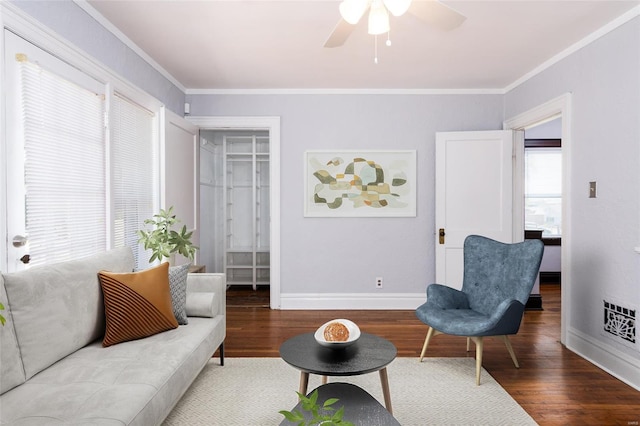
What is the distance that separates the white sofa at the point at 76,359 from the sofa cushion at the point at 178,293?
16cm

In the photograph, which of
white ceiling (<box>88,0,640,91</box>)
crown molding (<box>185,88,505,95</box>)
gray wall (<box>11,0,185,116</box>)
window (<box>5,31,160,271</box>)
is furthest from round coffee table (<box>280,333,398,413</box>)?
crown molding (<box>185,88,505,95</box>)

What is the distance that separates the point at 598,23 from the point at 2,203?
3982 millimetres

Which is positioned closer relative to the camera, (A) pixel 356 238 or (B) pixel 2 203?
(B) pixel 2 203

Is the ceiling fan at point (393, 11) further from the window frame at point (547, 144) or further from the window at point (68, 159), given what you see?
the window frame at point (547, 144)

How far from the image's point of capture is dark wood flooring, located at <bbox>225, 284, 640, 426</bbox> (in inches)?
93.0

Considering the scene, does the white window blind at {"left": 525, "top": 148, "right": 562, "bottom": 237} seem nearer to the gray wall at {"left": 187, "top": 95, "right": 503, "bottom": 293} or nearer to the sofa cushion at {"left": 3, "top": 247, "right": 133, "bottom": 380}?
the gray wall at {"left": 187, "top": 95, "right": 503, "bottom": 293}

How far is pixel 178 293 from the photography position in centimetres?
259

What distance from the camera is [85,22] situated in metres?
2.63

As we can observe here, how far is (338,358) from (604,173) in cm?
248

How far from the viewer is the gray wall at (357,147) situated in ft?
14.9

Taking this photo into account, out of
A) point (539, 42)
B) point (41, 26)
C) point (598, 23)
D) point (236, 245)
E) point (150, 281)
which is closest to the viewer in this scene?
point (41, 26)

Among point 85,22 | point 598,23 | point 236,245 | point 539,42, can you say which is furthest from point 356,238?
point 85,22

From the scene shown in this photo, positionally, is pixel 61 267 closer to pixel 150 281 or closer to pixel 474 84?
pixel 150 281

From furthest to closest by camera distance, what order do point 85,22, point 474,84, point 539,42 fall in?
point 474,84
point 539,42
point 85,22
